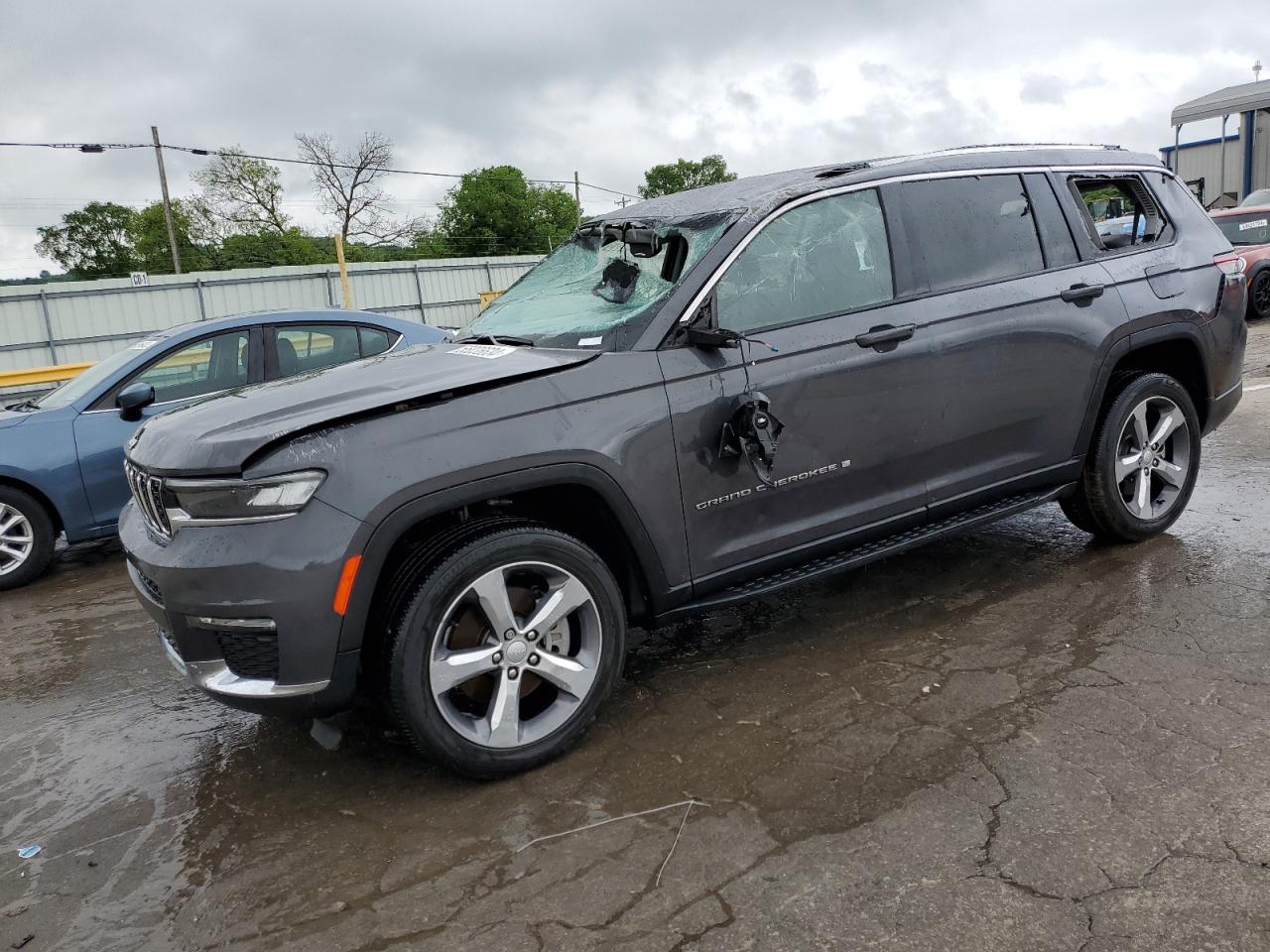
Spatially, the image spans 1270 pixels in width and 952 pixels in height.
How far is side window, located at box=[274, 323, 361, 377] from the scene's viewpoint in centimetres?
671

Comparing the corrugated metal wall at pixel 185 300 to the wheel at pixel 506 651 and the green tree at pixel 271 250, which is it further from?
the green tree at pixel 271 250

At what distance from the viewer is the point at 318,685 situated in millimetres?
2859

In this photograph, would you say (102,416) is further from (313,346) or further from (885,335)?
(885,335)

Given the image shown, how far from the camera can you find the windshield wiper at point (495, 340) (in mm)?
3756

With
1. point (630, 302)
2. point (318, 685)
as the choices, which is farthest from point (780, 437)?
point (318, 685)

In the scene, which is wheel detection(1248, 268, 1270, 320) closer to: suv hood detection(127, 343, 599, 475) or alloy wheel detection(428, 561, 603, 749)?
suv hood detection(127, 343, 599, 475)

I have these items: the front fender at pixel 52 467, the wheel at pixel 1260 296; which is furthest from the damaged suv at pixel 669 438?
the wheel at pixel 1260 296

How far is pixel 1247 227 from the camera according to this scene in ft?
45.3

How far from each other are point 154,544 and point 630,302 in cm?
178

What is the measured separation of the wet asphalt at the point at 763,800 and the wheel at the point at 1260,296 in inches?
432

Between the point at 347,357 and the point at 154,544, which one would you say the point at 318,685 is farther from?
the point at 347,357

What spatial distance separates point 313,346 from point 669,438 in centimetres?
433

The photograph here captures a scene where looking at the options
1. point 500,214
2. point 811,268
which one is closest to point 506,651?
point 811,268

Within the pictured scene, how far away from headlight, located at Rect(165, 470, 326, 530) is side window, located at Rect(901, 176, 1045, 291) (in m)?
2.53
